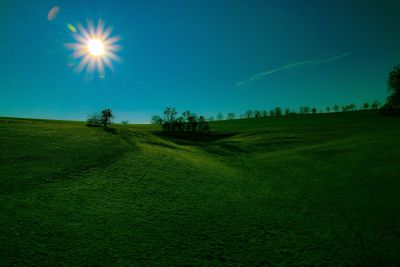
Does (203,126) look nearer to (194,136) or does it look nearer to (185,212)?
(194,136)

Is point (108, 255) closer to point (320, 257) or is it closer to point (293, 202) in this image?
point (320, 257)

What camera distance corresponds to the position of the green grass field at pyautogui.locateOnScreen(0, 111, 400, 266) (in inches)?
278

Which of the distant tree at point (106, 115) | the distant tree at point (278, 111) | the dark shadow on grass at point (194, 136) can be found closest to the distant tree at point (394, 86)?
the dark shadow on grass at point (194, 136)

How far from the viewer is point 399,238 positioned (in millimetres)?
8062

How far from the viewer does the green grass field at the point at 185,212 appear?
7.06m

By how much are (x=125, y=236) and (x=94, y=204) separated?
125 inches

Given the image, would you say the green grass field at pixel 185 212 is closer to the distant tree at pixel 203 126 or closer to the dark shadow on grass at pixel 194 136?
the dark shadow on grass at pixel 194 136

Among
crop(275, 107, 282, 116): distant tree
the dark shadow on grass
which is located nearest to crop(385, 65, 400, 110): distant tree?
the dark shadow on grass

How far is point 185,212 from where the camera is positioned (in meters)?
10.0

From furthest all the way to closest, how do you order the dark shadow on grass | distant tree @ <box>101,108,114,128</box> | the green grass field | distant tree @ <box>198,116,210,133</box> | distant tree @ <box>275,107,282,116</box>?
distant tree @ <box>275,107,282,116</box>, distant tree @ <box>198,116,210,133</box>, the dark shadow on grass, distant tree @ <box>101,108,114,128</box>, the green grass field

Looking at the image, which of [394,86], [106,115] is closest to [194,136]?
[106,115]

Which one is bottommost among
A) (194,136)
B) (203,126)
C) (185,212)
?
(185,212)

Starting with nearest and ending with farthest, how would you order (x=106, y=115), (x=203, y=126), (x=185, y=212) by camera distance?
1. (x=185, y=212)
2. (x=106, y=115)
3. (x=203, y=126)

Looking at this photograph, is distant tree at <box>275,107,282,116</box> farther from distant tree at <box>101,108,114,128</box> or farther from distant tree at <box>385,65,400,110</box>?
distant tree at <box>101,108,114,128</box>
